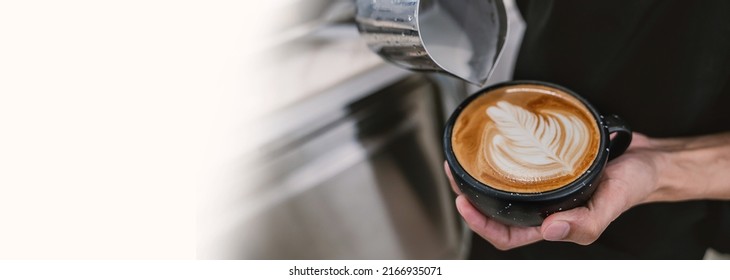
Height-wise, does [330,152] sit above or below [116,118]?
below

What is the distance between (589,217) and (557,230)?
0.04 m

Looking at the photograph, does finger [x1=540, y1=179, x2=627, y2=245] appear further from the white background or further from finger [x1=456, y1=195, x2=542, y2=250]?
the white background

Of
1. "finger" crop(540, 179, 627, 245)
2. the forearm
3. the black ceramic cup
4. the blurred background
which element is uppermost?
the blurred background

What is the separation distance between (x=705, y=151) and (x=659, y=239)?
138 millimetres

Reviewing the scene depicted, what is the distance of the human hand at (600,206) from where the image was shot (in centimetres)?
50

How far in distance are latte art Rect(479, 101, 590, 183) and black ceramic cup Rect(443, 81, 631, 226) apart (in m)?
0.02

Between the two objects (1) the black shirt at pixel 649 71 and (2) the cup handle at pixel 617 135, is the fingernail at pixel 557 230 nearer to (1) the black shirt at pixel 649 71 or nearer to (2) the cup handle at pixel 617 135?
(2) the cup handle at pixel 617 135

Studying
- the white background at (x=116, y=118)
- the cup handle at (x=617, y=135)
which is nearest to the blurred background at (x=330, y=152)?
the white background at (x=116, y=118)

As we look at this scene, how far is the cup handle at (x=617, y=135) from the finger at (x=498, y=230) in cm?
11

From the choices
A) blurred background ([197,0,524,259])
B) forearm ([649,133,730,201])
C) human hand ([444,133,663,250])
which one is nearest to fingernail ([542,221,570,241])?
human hand ([444,133,663,250])

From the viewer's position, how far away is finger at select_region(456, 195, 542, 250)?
0.54 m

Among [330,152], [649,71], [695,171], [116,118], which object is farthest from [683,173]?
[116,118]

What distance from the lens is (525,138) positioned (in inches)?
21.9

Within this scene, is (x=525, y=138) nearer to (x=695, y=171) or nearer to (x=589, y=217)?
(x=589, y=217)
